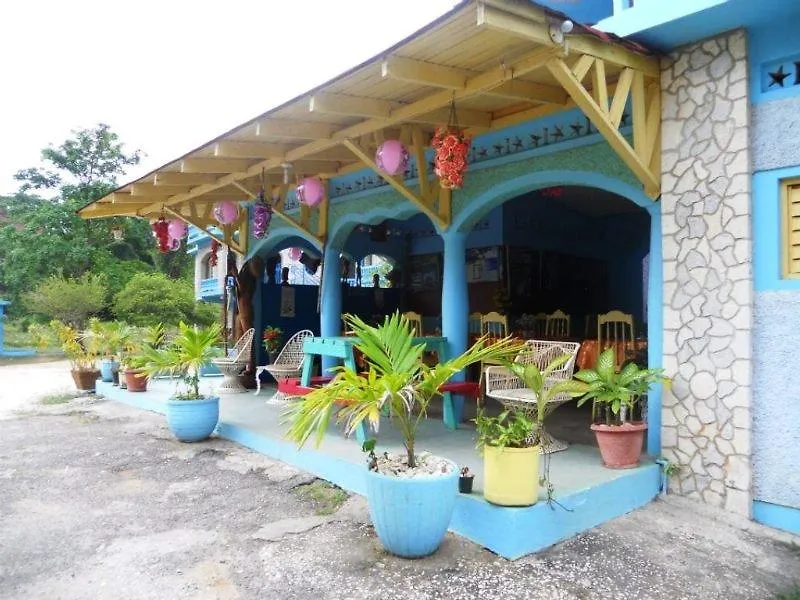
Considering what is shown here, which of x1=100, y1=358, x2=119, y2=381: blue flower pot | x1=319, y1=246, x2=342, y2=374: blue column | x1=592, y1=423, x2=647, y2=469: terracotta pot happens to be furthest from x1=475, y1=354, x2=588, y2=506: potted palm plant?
x1=100, y1=358, x2=119, y2=381: blue flower pot

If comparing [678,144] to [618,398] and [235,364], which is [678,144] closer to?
[618,398]

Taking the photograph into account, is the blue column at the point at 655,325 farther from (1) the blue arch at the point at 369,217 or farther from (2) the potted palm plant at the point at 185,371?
(2) the potted palm plant at the point at 185,371

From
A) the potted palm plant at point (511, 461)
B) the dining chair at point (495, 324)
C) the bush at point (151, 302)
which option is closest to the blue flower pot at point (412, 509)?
the potted palm plant at point (511, 461)

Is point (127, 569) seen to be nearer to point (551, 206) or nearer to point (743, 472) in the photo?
point (743, 472)

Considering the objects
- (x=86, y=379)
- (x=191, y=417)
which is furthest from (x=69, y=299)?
(x=191, y=417)

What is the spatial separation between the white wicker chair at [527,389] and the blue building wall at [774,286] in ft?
4.20

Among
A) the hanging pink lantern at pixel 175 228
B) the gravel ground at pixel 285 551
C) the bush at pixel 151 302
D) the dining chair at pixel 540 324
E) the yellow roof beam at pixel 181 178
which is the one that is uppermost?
the yellow roof beam at pixel 181 178

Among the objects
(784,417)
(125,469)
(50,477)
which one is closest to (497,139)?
(784,417)

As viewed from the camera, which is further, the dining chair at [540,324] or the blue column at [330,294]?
the dining chair at [540,324]

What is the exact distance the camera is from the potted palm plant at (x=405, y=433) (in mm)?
3129

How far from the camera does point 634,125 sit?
4184 millimetres

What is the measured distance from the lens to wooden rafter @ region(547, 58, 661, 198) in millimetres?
3697

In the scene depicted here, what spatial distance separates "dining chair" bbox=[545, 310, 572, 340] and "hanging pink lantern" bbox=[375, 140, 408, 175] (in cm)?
356

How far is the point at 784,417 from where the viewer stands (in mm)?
3689
